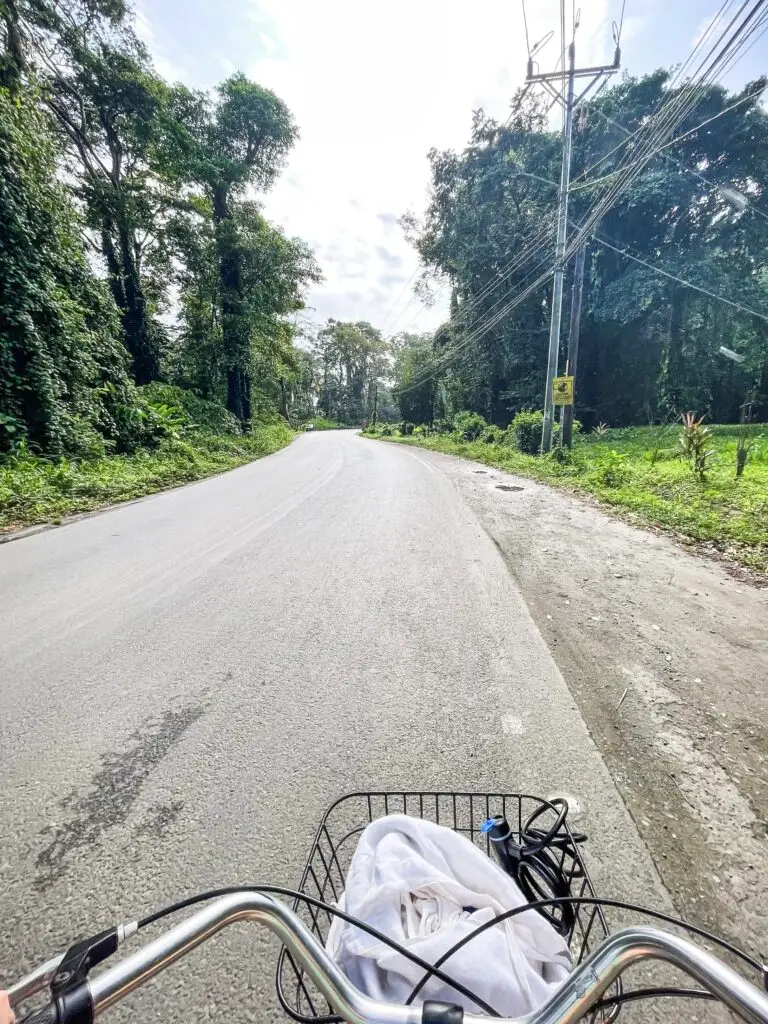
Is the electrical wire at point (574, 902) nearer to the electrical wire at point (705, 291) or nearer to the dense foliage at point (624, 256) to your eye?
the dense foliage at point (624, 256)

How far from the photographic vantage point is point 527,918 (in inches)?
41.0

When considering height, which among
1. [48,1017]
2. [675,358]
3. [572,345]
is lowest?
[48,1017]

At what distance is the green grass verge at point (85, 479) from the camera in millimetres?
6562

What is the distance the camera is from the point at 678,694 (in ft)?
7.71

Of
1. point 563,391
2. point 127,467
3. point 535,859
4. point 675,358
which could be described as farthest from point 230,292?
point 675,358

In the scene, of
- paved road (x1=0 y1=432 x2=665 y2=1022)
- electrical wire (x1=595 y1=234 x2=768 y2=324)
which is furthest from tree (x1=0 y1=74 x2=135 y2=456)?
electrical wire (x1=595 y1=234 x2=768 y2=324)

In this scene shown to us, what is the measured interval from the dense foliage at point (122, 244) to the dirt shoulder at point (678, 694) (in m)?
9.90

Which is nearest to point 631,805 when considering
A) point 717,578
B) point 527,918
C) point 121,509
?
point 527,918

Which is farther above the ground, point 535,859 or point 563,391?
point 563,391

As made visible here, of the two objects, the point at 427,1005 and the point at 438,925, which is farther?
the point at 438,925

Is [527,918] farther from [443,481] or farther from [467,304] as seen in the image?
[467,304]

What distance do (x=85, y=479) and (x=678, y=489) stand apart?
1089cm

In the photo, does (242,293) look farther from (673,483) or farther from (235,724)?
(235,724)

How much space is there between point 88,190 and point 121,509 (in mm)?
14237
